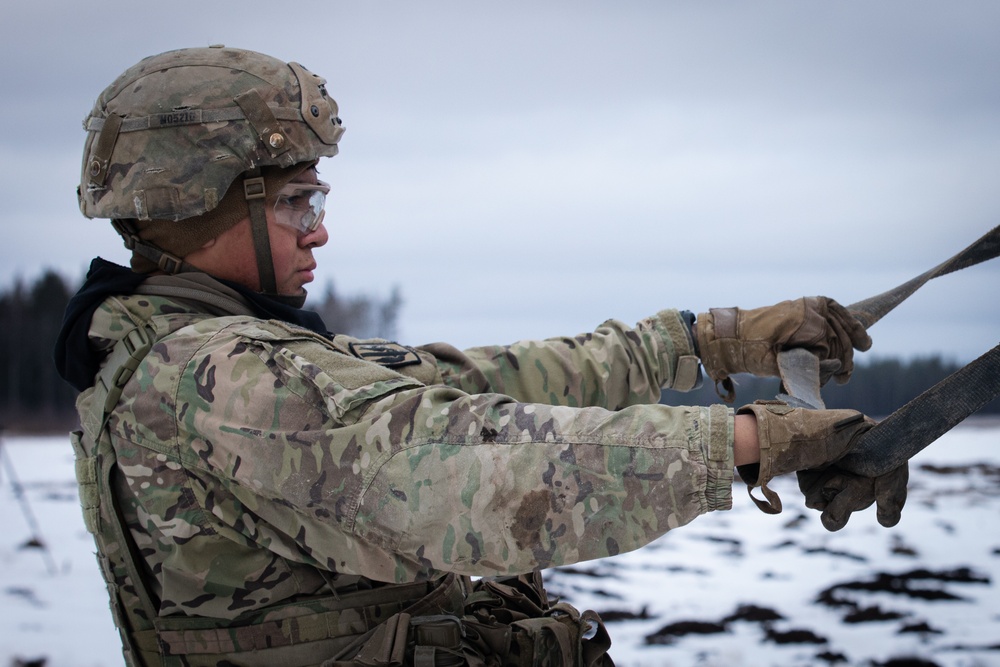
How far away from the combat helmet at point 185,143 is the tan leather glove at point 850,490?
1626 mm

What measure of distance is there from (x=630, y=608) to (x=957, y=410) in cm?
435

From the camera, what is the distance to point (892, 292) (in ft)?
11.7

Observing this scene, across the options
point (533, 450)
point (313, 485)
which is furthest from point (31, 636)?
point (533, 450)

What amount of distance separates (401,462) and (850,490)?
1052 mm

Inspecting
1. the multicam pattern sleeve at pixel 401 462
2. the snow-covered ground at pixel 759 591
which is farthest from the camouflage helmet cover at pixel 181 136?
the snow-covered ground at pixel 759 591

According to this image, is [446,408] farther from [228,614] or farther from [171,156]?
[171,156]

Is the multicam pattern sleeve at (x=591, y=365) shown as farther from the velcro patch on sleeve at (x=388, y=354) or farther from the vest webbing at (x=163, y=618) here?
the vest webbing at (x=163, y=618)

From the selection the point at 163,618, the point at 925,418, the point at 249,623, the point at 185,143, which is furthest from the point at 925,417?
the point at 185,143

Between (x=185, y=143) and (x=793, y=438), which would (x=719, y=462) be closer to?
(x=793, y=438)

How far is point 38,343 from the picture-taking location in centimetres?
1719

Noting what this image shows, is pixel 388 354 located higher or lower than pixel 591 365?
higher

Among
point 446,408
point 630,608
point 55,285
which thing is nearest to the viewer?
point 446,408

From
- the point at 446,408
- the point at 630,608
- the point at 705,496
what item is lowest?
the point at 630,608

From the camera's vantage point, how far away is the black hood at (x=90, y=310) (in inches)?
104
